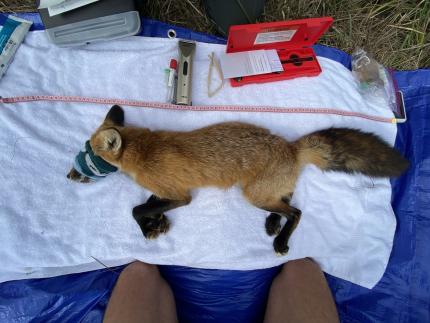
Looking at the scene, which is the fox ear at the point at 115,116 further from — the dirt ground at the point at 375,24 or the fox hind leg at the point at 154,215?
the dirt ground at the point at 375,24

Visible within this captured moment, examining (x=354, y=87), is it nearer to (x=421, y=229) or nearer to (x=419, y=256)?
(x=421, y=229)

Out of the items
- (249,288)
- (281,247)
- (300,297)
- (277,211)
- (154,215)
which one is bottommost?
(249,288)

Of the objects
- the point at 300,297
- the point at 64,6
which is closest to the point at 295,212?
the point at 300,297

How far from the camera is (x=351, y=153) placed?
1.85 metres

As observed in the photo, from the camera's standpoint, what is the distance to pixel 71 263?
192cm

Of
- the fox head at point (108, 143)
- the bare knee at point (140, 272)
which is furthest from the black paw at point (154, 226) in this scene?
the fox head at point (108, 143)

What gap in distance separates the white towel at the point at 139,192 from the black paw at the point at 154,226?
2.1 inches

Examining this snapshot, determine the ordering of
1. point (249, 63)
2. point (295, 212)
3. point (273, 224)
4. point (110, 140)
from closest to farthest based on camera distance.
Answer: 1. point (110, 140)
2. point (295, 212)
3. point (273, 224)
4. point (249, 63)

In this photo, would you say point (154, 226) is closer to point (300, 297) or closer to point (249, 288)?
point (249, 288)

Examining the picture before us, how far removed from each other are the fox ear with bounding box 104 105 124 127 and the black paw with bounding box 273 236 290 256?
1.32 metres

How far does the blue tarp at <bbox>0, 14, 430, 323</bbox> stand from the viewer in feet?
6.25

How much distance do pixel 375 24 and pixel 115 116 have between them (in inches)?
94.4

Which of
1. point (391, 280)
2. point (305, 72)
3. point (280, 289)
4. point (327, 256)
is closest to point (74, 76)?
point (305, 72)

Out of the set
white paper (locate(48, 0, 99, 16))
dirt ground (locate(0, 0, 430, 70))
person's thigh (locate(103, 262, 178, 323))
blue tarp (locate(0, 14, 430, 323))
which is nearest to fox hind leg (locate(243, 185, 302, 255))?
blue tarp (locate(0, 14, 430, 323))
